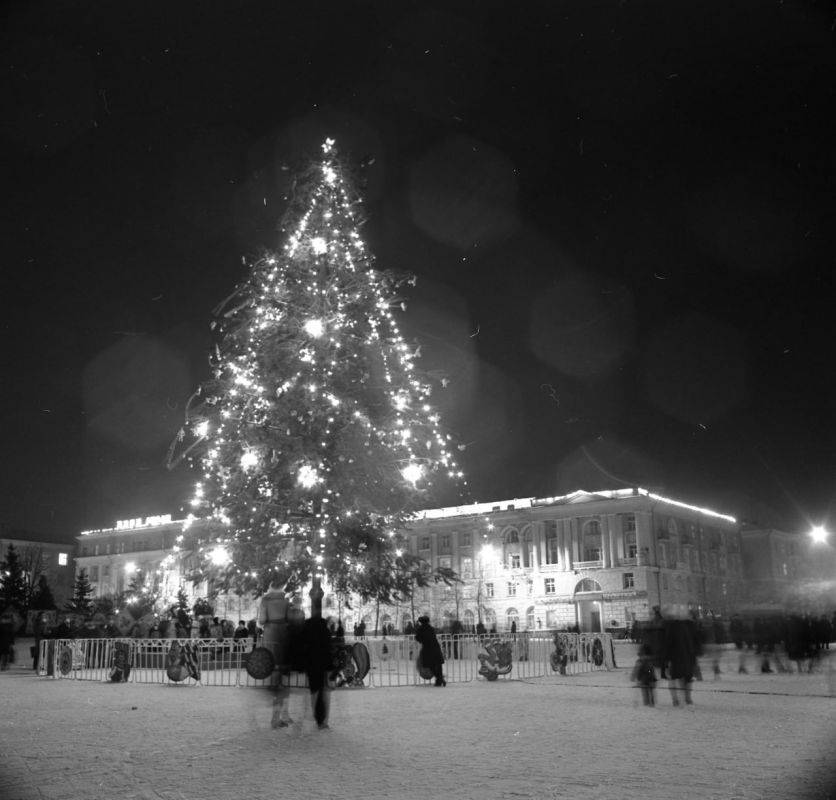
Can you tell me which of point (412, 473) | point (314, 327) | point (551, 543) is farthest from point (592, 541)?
point (314, 327)

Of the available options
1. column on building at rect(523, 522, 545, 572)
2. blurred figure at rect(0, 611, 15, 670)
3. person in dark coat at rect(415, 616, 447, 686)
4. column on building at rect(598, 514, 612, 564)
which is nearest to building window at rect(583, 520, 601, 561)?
column on building at rect(598, 514, 612, 564)

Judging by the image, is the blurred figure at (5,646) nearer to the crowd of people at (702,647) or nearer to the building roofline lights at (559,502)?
the crowd of people at (702,647)

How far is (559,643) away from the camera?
77.7 feet

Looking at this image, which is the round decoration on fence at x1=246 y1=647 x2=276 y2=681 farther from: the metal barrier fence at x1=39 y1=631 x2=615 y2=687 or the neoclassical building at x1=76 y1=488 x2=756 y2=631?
the neoclassical building at x1=76 y1=488 x2=756 y2=631

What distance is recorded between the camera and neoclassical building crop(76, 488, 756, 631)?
80.8 metres

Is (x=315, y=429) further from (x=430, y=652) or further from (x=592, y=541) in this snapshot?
(x=592, y=541)

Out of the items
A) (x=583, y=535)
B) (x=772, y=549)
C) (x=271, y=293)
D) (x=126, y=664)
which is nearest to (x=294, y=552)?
(x=126, y=664)

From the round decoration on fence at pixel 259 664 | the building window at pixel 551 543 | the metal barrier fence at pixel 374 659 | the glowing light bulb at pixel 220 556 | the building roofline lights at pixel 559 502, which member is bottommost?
the metal barrier fence at pixel 374 659

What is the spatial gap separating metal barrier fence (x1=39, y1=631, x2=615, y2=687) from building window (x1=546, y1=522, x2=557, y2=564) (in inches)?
2363

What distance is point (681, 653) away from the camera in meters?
14.9

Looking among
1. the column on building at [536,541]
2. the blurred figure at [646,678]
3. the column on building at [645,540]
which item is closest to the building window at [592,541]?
the column on building at [645,540]

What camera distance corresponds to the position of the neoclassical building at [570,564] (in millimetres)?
80812

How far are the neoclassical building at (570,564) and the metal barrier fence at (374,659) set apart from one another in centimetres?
5137

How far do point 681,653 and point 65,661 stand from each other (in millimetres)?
17452
